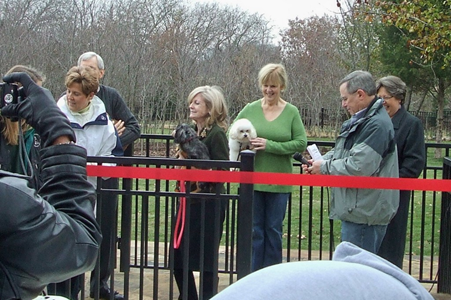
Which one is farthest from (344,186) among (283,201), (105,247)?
(105,247)

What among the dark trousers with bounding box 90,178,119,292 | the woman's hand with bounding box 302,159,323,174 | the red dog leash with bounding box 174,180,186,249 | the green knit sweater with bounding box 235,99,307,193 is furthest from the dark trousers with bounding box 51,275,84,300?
the woman's hand with bounding box 302,159,323,174

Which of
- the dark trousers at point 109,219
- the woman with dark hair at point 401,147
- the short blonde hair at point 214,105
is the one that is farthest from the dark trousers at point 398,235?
the dark trousers at point 109,219

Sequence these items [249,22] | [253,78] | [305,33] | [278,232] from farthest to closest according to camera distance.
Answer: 1. [305,33]
2. [249,22]
3. [253,78]
4. [278,232]

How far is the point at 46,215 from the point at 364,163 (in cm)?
327

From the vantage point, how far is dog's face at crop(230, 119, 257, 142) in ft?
19.1

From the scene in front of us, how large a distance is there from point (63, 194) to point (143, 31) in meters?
22.0

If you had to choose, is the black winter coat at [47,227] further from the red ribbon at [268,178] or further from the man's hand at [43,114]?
the red ribbon at [268,178]

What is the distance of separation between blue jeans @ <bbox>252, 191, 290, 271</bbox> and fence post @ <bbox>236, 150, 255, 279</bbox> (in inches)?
56.0

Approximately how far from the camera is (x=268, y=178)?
4.84 meters

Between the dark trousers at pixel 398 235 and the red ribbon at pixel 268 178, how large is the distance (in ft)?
2.48

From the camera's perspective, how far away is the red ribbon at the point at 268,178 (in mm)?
4395

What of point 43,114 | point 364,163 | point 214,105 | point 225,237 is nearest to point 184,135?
point 214,105

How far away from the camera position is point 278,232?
5660 millimetres

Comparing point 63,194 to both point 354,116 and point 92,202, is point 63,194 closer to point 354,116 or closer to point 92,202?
point 92,202
